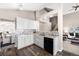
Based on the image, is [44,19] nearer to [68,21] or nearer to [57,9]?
[57,9]

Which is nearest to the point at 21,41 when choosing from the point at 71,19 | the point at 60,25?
the point at 60,25

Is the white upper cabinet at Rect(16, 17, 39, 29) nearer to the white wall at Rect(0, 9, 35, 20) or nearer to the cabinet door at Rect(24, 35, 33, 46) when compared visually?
the white wall at Rect(0, 9, 35, 20)

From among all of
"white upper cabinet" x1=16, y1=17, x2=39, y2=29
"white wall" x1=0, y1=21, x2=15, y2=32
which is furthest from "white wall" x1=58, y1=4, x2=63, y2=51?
"white wall" x1=0, y1=21, x2=15, y2=32

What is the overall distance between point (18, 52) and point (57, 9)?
44.7 inches

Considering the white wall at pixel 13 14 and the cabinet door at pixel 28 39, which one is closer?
the white wall at pixel 13 14

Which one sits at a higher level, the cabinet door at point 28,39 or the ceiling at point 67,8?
the ceiling at point 67,8

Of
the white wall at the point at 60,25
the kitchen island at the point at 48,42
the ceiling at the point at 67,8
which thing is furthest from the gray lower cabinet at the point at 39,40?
the ceiling at the point at 67,8

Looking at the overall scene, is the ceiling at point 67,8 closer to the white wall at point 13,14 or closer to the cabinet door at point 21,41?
the white wall at point 13,14

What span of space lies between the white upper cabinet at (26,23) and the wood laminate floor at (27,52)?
0.38 m

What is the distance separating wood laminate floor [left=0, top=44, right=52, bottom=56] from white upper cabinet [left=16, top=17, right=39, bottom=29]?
38 cm

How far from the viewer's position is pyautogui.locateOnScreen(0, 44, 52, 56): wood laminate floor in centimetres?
211

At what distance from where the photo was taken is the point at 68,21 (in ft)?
6.89

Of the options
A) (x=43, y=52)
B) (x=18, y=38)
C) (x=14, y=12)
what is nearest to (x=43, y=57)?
(x=43, y=52)

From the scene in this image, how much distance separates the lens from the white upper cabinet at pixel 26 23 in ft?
6.94
